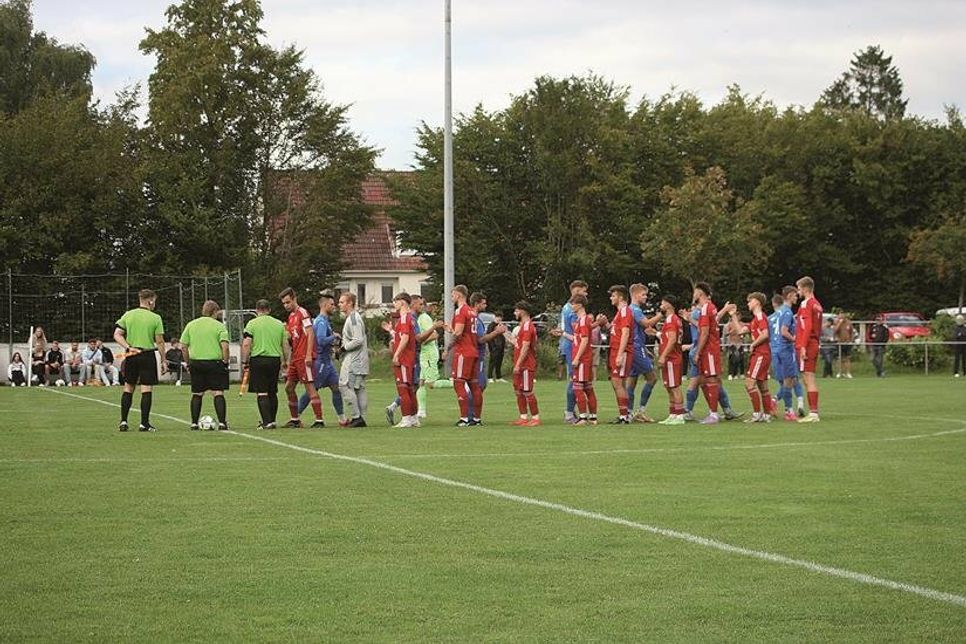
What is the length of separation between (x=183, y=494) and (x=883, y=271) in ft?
208

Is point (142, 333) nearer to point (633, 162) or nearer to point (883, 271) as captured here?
point (633, 162)

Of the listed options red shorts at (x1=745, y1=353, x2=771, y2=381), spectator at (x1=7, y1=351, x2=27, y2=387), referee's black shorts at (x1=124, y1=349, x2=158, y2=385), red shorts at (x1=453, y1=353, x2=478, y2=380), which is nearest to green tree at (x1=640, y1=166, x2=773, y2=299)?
spectator at (x1=7, y1=351, x2=27, y2=387)

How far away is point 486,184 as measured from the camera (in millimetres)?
65688

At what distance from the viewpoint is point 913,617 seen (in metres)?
7.17

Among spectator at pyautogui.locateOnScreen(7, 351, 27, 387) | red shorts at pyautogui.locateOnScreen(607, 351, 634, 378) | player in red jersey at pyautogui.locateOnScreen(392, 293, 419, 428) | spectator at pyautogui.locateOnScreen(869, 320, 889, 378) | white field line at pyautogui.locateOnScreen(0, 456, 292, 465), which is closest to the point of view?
white field line at pyautogui.locateOnScreen(0, 456, 292, 465)

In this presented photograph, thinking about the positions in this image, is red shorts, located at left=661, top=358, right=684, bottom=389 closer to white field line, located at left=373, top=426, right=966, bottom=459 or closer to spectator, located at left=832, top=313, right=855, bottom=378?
white field line, located at left=373, top=426, right=966, bottom=459

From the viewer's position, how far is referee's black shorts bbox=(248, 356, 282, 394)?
831 inches

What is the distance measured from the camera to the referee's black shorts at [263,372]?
69.3 ft

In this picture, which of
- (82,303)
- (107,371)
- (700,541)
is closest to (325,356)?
(700,541)

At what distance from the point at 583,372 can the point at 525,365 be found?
0.90 metres

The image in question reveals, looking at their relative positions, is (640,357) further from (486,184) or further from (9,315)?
(486,184)

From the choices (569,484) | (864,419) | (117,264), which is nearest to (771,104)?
(117,264)

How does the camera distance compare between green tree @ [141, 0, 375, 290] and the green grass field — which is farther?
green tree @ [141, 0, 375, 290]

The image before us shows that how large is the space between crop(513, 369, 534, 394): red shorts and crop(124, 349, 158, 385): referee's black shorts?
16.4 feet
